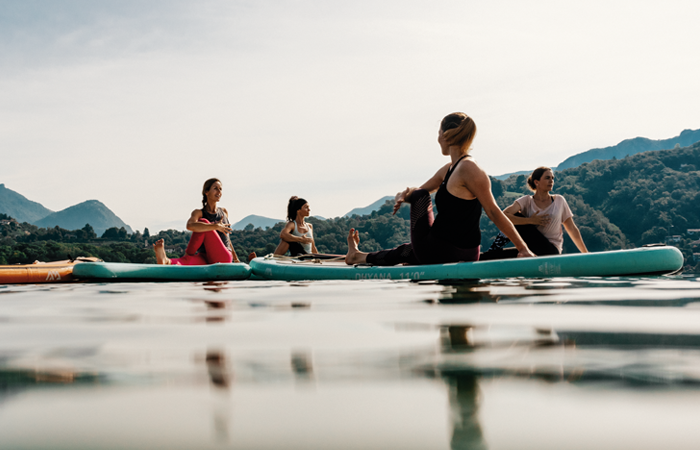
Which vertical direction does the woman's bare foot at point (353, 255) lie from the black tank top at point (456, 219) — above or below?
below

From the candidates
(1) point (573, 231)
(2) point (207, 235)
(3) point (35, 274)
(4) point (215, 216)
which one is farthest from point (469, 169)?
(3) point (35, 274)

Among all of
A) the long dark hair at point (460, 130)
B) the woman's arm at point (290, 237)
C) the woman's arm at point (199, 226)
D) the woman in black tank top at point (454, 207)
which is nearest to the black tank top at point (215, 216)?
the woman's arm at point (199, 226)

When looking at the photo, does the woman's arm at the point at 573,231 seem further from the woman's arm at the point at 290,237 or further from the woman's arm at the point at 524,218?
the woman's arm at the point at 290,237

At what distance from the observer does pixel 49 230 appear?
223 ft

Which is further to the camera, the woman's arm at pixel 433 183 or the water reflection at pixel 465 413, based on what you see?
the woman's arm at pixel 433 183

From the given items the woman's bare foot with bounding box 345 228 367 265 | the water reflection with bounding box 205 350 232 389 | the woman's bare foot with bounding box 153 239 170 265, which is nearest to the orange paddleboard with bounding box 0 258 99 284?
the woman's bare foot with bounding box 153 239 170 265

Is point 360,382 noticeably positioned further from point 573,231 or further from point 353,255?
point 573,231

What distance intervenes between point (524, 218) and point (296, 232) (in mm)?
3544

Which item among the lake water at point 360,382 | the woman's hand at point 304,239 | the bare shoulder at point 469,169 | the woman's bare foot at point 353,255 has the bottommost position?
the lake water at point 360,382

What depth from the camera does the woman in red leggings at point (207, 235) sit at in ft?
21.9

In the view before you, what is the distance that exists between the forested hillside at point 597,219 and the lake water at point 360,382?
139ft

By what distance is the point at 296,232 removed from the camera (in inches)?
316

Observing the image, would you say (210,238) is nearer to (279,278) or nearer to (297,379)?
(279,278)

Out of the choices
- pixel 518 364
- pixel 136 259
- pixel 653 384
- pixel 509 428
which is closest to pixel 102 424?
pixel 509 428
